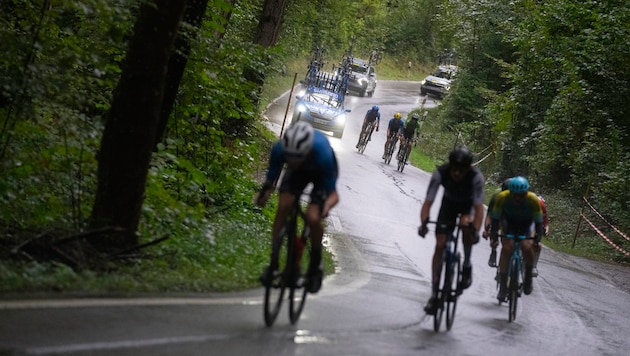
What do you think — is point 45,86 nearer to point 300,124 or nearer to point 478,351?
point 300,124

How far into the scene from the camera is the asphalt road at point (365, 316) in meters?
6.89

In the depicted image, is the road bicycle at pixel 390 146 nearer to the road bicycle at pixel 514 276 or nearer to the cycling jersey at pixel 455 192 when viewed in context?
the road bicycle at pixel 514 276

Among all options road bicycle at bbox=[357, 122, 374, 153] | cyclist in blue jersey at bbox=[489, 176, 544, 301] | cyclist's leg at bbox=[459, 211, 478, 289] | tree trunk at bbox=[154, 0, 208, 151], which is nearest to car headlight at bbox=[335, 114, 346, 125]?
road bicycle at bbox=[357, 122, 374, 153]

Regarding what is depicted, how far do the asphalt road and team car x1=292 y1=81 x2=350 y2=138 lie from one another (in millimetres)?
14531

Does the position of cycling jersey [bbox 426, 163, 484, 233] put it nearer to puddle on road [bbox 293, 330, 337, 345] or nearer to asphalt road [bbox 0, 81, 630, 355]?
asphalt road [bbox 0, 81, 630, 355]

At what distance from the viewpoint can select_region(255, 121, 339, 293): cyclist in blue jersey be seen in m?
8.34

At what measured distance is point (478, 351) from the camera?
32.3ft

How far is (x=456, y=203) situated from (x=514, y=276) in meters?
2.38

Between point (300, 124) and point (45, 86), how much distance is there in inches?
108

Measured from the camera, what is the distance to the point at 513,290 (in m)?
12.7

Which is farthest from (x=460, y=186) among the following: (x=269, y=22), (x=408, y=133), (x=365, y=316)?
(x=408, y=133)

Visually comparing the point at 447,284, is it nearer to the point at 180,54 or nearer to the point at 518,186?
the point at 518,186

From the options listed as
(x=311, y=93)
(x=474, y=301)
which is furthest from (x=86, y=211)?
(x=311, y=93)

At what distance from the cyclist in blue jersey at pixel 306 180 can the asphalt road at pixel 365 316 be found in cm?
65
